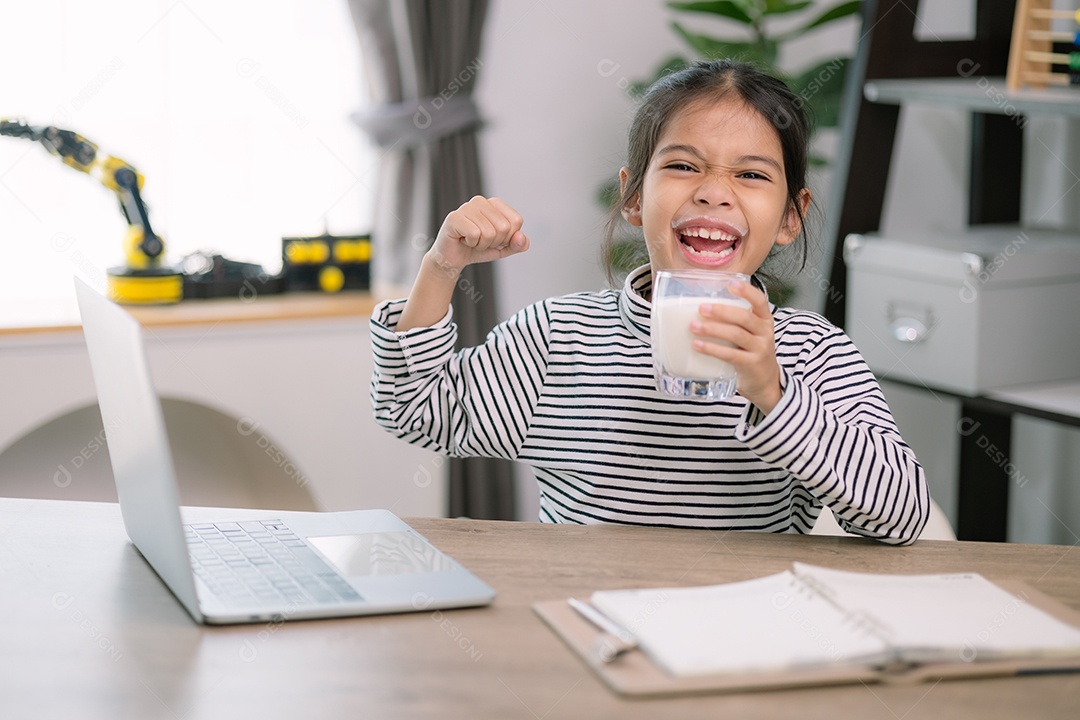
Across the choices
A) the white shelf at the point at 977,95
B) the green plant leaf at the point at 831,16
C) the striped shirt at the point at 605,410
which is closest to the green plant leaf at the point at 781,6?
the green plant leaf at the point at 831,16

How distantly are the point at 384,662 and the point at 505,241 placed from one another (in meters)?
0.54

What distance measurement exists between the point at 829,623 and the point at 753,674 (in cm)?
10

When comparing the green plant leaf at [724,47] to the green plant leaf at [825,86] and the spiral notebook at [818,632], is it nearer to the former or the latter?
the green plant leaf at [825,86]

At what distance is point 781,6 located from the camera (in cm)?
273

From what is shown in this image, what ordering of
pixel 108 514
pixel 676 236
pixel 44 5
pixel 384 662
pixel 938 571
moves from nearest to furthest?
pixel 384 662 → pixel 938 571 → pixel 108 514 → pixel 676 236 → pixel 44 5

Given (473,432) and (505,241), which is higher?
(505,241)

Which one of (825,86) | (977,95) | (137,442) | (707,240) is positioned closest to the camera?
(137,442)

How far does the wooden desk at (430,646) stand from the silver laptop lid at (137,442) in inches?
1.2

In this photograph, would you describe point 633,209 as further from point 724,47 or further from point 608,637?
point 724,47

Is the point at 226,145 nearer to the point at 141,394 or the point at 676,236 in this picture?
the point at 676,236

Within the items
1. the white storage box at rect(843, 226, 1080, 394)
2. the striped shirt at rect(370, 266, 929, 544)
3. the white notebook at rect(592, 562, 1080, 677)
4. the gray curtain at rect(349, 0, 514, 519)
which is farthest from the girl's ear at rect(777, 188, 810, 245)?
the gray curtain at rect(349, 0, 514, 519)

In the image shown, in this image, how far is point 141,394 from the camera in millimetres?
925

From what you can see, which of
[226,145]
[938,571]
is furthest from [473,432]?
[226,145]

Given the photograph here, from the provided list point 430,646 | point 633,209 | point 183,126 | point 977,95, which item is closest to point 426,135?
point 183,126
